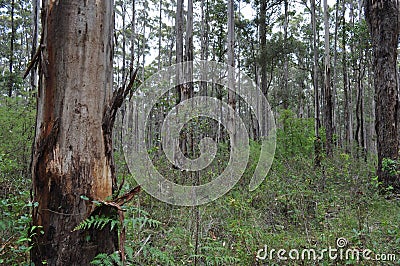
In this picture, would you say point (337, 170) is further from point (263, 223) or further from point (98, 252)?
point (98, 252)

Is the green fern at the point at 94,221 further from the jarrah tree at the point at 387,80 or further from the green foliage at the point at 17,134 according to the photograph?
the jarrah tree at the point at 387,80

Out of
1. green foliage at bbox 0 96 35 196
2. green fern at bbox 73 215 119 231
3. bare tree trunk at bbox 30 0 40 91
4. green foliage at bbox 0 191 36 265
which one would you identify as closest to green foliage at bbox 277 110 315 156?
green foliage at bbox 0 96 35 196

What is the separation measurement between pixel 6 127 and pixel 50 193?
6521 millimetres

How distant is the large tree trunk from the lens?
200 centimetres

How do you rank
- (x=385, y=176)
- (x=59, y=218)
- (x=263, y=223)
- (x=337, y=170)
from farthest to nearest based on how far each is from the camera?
(x=337, y=170) < (x=385, y=176) < (x=263, y=223) < (x=59, y=218)

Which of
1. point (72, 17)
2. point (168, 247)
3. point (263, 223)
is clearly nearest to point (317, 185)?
point (263, 223)

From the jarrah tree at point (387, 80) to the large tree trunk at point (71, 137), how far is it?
5699 millimetres

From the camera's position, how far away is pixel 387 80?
20.2 feet

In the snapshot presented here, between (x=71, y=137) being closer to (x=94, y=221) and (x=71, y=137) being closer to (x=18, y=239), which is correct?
(x=94, y=221)

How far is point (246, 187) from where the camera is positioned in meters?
6.76

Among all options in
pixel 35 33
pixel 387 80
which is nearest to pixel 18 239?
pixel 387 80

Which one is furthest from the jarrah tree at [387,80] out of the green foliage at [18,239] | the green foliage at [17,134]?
the green foliage at [17,134]

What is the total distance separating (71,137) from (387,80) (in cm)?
611

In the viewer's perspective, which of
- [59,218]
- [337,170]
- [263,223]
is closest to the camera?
[59,218]
